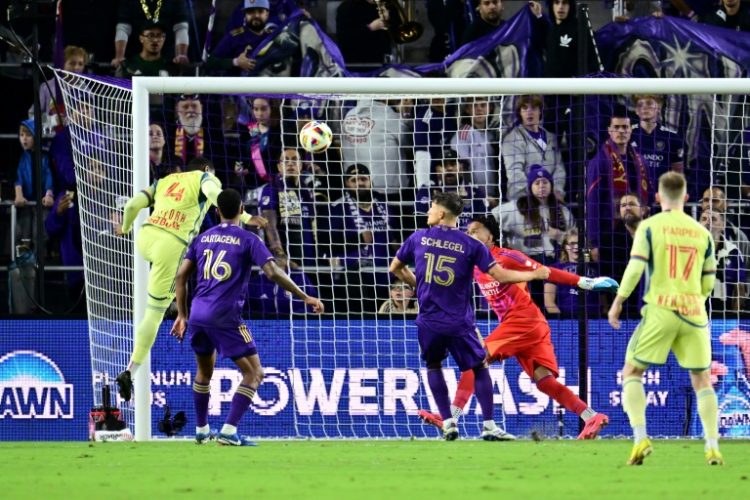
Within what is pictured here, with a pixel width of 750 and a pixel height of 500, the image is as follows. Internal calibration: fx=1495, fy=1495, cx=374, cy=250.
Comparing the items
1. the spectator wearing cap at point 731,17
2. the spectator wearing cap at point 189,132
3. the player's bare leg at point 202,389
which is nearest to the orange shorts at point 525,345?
the player's bare leg at point 202,389

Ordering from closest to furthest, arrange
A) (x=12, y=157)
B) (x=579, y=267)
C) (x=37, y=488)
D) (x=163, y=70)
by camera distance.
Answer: (x=37, y=488)
(x=579, y=267)
(x=163, y=70)
(x=12, y=157)

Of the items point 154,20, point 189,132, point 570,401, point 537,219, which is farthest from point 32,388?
point 570,401

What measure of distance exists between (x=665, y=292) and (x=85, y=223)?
6.63 meters

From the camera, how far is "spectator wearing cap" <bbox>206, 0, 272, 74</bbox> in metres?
16.8

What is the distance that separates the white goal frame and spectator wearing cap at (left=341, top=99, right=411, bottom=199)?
1641mm

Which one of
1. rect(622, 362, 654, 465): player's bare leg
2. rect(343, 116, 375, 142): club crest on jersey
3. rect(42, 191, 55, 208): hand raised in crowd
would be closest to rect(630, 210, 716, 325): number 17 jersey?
rect(622, 362, 654, 465): player's bare leg

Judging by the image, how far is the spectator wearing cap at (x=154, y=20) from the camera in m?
17.0

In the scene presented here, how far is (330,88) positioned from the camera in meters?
13.6

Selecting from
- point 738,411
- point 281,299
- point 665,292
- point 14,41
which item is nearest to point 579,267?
point 738,411

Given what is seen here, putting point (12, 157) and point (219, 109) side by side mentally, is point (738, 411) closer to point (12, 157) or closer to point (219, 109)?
point (219, 109)

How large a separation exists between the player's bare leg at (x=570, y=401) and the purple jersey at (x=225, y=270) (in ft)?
9.96

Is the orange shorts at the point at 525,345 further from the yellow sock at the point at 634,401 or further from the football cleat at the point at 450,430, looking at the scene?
the yellow sock at the point at 634,401

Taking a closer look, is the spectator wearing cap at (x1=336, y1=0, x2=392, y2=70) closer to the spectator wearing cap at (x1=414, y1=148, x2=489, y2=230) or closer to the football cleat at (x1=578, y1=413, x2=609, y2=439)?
the spectator wearing cap at (x1=414, y1=148, x2=489, y2=230)

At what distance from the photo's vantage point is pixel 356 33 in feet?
57.2
